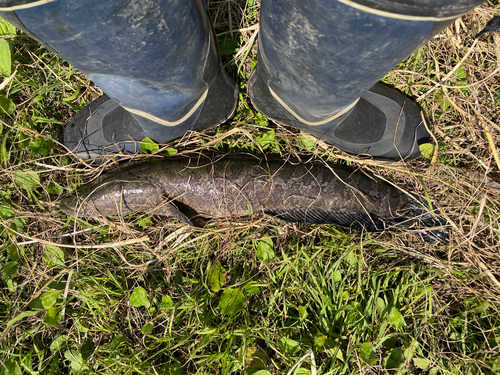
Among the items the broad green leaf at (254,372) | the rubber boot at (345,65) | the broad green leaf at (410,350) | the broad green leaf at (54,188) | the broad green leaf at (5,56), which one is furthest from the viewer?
the broad green leaf at (54,188)

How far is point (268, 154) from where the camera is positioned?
2320 mm

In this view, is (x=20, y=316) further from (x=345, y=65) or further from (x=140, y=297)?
(x=345, y=65)

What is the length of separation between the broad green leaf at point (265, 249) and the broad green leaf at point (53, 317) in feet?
4.63

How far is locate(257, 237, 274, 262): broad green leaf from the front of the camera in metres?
2.21

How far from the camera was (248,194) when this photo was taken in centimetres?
213

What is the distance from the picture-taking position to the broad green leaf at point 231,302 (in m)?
2.10

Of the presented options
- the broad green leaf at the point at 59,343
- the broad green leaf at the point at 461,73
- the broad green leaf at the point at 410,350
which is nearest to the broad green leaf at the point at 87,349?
the broad green leaf at the point at 59,343

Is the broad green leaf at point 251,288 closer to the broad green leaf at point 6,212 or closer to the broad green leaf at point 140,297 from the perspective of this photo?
the broad green leaf at point 140,297

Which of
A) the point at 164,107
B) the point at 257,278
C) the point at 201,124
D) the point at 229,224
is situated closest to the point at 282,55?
the point at 164,107

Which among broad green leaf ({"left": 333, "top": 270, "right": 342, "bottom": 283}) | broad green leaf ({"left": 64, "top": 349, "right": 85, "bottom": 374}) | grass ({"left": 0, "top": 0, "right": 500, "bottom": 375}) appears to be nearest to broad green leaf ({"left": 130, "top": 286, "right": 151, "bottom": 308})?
grass ({"left": 0, "top": 0, "right": 500, "bottom": 375})

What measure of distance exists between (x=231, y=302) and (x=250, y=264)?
11.7 inches

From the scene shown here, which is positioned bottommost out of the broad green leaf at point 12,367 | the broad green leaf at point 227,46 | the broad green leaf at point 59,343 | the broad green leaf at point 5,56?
the broad green leaf at point 12,367

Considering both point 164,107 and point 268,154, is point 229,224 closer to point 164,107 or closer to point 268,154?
point 268,154

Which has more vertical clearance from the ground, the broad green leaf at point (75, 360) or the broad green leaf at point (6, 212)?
the broad green leaf at point (6, 212)
